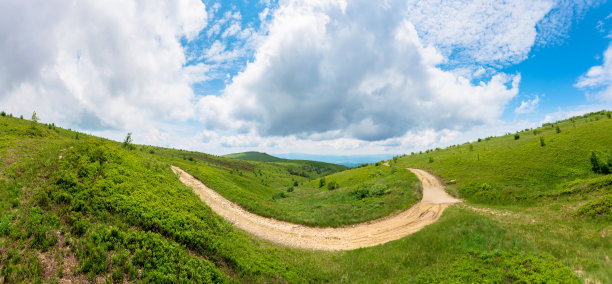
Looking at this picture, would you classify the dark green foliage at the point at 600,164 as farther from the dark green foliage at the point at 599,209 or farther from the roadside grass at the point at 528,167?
the dark green foliage at the point at 599,209

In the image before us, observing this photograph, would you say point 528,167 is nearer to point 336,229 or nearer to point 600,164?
point 600,164

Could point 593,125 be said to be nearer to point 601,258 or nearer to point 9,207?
point 601,258

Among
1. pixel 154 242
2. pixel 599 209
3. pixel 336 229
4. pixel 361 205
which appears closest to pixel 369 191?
pixel 361 205

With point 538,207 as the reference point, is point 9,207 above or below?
above

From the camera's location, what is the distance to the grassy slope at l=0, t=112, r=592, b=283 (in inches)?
320

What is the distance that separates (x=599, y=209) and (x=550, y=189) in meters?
11.9

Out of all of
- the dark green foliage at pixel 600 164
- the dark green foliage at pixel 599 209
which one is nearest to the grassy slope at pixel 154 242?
the dark green foliage at pixel 599 209

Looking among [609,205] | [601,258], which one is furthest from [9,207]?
[609,205]

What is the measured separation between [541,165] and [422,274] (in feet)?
107

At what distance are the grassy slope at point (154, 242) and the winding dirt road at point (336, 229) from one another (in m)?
2.65

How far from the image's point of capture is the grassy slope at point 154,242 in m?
8.12

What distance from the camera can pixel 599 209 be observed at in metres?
15.1

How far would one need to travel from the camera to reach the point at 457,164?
41.6 metres

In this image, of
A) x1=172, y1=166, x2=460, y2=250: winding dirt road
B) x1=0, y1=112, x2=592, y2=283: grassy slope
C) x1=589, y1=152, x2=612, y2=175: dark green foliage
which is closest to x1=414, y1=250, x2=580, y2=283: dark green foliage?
x1=0, y1=112, x2=592, y2=283: grassy slope
